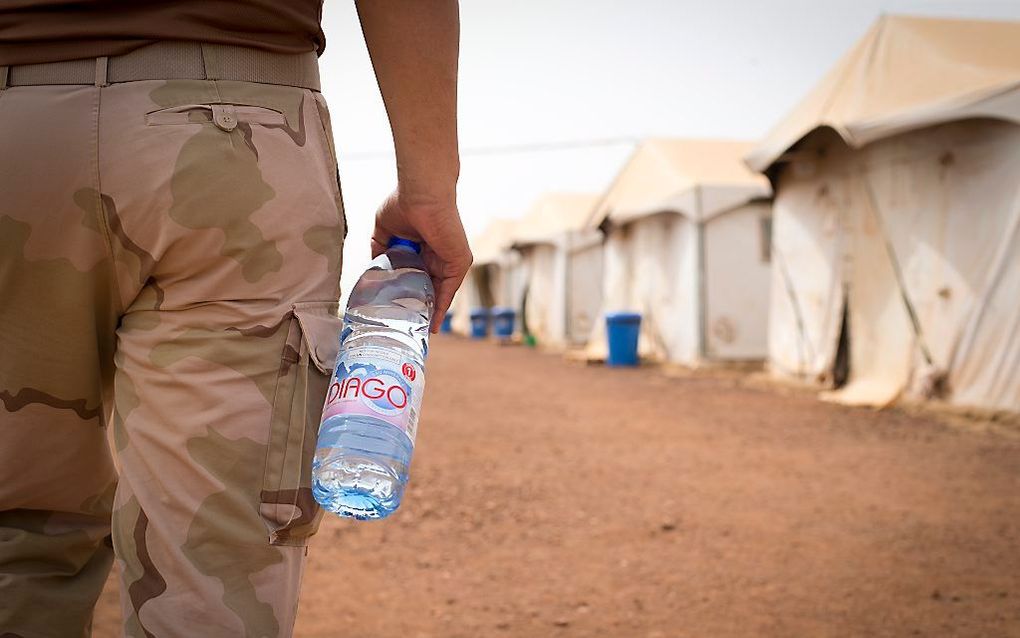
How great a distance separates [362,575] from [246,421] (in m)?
2.25

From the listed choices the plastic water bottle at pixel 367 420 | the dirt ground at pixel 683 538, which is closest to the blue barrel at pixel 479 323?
the dirt ground at pixel 683 538

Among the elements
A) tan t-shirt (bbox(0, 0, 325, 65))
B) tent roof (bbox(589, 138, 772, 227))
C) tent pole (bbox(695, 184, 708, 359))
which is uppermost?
tent roof (bbox(589, 138, 772, 227))

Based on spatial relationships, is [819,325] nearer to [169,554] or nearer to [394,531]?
[394,531]

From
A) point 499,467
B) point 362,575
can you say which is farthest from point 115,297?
point 499,467

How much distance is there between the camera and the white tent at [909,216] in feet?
22.9

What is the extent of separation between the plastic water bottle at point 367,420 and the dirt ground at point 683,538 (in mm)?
1573

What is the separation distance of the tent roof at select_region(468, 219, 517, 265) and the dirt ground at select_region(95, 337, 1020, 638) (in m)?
21.7

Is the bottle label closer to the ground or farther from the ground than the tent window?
closer to the ground

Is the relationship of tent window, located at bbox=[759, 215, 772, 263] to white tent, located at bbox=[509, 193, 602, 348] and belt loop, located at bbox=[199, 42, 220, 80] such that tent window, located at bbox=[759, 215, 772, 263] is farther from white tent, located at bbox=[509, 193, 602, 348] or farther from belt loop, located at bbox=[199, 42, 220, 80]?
belt loop, located at bbox=[199, 42, 220, 80]

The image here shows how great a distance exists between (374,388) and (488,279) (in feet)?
98.2

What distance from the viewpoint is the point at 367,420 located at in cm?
116

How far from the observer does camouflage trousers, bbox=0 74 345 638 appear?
1104 mm

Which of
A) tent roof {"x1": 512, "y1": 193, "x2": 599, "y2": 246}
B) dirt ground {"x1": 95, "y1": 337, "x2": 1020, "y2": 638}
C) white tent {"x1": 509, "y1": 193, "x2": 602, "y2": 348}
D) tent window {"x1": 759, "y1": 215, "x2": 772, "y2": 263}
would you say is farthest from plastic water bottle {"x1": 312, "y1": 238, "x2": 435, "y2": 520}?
tent roof {"x1": 512, "y1": 193, "x2": 599, "y2": 246}

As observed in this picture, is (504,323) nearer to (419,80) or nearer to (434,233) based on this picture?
(434,233)
